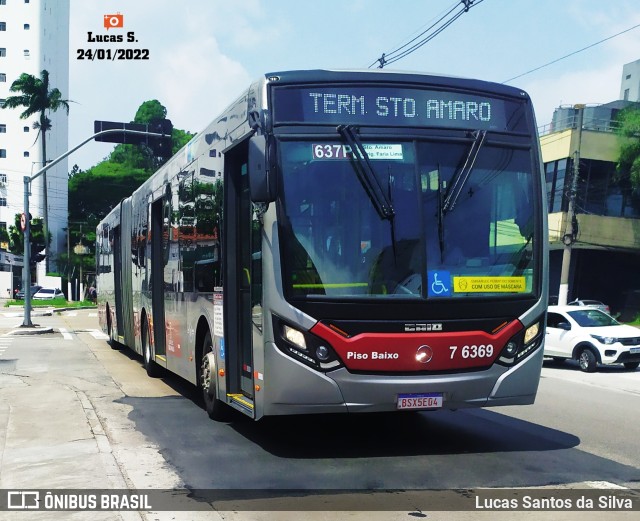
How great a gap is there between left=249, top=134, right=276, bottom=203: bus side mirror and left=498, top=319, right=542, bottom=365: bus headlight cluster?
8.53ft

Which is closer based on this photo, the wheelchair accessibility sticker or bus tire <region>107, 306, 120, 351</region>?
the wheelchair accessibility sticker

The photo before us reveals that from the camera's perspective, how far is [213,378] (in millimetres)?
9297

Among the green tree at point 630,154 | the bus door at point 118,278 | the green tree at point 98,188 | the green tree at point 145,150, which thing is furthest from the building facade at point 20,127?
the bus door at point 118,278

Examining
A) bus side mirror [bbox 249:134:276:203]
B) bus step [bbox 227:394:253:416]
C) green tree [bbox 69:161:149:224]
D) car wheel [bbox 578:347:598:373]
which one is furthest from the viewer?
green tree [bbox 69:161:149:224]

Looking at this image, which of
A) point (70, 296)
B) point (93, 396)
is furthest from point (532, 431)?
point (70, 296)

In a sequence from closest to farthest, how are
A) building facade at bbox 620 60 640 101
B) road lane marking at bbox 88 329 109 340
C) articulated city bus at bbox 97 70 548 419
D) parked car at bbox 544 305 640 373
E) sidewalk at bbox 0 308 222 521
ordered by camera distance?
sidewalk at bbox 0 308 222 521 → articulated city bus at bbox 97 70 548 419 → parked car at bbox 544 305 640 373 → road lane marking at bbox 88 329 109 340 → building facade at bbox 620 60 640 101

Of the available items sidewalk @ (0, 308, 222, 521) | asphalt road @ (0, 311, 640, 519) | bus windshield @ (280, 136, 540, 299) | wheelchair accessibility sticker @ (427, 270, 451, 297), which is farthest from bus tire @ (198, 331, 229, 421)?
wheelchair accessibility sticker @ (427, 270, 451, 297)

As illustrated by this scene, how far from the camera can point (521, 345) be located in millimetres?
7719

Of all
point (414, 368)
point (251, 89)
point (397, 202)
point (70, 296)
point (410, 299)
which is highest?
point (251, 89)

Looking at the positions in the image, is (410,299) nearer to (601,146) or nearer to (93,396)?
(93,396)

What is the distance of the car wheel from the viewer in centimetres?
1766

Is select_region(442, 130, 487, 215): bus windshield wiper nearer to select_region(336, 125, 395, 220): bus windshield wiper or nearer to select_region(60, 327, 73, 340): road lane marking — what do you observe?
select_region(336, 125, 395, 220): bus windshield wiper

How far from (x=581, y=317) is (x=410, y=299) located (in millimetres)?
12774

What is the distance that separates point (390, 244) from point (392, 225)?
17 centimetres
